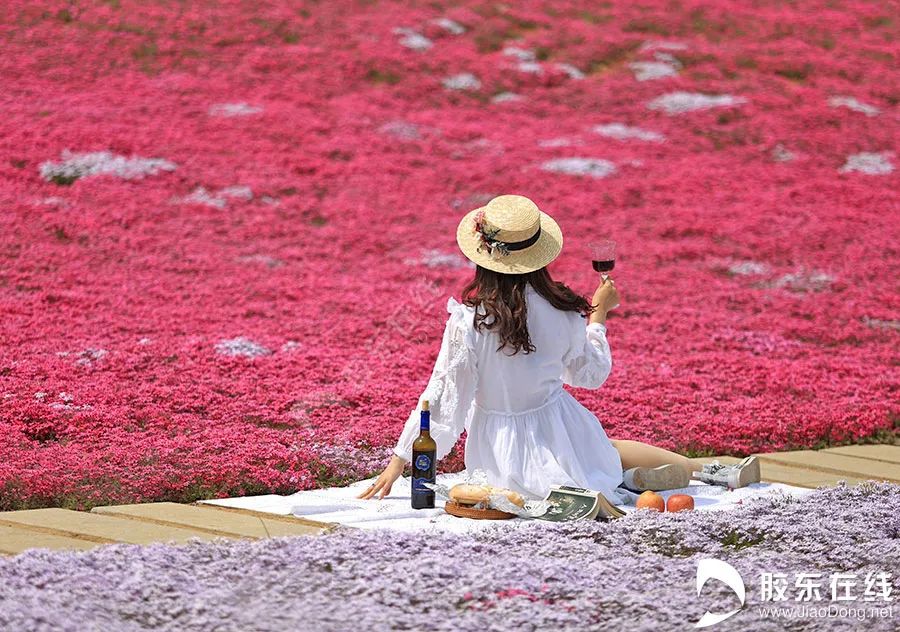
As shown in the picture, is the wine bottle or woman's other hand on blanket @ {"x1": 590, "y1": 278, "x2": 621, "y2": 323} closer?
the wine bottle

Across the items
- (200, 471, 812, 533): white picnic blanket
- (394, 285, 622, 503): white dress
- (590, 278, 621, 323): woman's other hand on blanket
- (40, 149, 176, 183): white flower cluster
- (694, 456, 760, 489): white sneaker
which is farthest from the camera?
(40, 149, 176, 183): white flower cluster

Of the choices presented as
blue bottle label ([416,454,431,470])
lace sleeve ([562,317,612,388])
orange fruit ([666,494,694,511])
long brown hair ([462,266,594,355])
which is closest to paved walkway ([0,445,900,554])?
blue bottle label ([416,454,431,470])

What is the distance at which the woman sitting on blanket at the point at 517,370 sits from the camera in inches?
310

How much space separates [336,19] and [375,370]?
14661 millimetres

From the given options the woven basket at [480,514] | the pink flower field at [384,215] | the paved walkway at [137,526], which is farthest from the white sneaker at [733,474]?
the paved walkway at [137,526]

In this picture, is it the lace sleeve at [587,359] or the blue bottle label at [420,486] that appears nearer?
the blue bottle label at [420,486]

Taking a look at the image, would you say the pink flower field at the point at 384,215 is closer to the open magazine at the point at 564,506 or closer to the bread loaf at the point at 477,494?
the bread loaf at the point at 477,494

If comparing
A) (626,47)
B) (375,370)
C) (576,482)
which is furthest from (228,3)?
(576,482)

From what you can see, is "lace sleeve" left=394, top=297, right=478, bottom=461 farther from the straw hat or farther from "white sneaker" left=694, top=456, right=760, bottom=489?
"white sneaker" left=694, top=456, right=760, bottom=489

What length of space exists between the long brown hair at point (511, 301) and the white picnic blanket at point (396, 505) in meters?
1.18

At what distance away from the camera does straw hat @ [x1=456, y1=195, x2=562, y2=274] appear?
7.85 metres

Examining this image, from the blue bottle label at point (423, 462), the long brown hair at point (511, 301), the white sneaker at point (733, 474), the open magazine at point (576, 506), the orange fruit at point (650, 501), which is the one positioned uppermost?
the long brown hair at point (511, 301)

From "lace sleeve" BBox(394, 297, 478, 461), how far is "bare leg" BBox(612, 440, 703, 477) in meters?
1.37

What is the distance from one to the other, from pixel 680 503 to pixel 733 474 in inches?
37.6
